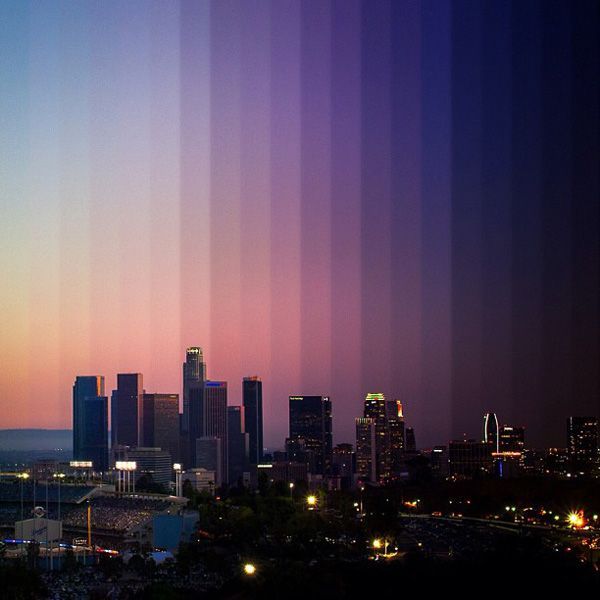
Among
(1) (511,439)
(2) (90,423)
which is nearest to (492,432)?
(1) (511,439)

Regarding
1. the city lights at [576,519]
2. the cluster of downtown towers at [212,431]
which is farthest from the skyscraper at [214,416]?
the city lights at [576,519]

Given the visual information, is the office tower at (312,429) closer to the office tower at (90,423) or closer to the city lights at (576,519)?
the office tower at (90,423)

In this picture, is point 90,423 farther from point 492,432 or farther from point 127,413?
point 492,432

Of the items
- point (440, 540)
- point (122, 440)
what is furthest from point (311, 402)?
point (440, 540)

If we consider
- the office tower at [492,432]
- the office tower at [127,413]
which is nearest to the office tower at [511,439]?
the office tower at [492,432]

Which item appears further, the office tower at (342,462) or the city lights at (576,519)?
the office tower at (342,462)

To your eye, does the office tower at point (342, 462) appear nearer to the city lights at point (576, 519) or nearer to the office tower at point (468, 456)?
the office tower at point (468, 456)
